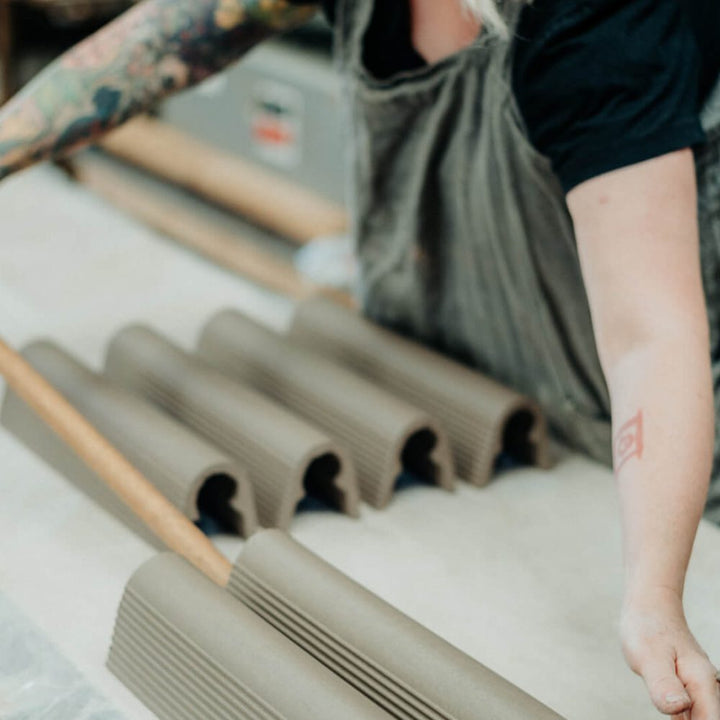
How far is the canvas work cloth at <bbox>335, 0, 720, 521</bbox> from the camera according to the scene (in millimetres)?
1325

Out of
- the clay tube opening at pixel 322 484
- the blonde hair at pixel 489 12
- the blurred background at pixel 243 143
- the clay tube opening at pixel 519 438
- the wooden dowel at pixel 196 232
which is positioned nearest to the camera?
the blonde hair at pixel 489 12

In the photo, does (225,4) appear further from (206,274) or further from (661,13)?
(206,274)

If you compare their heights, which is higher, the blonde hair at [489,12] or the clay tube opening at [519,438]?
the blonde hair at [489,12]

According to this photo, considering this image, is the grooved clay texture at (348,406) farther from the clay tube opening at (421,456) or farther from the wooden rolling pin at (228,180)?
the wooden rolling pin at (228,180)

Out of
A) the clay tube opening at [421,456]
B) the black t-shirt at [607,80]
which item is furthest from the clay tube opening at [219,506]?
the black t-shirt at [607,80]

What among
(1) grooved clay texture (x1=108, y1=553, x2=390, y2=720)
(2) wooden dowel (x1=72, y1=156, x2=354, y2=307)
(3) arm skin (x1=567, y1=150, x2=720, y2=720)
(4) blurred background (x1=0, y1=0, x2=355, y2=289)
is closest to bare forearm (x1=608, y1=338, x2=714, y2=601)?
(3) arm skin (x1=567, y1=150, x2=720, y2=720)

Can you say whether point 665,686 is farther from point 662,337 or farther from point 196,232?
point 196,232

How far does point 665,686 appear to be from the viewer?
818 millimetres

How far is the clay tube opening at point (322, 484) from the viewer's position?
141 centimetres

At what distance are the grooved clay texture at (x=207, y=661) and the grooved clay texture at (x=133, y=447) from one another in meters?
0.17

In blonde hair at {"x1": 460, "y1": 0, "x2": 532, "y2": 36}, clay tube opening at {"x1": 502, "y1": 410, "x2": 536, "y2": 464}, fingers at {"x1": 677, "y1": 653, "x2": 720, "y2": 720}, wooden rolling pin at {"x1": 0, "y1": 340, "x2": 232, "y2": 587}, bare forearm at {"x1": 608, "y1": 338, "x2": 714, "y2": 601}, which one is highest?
blonde hair at {"x1": 460, "y1": 0, "x2": 532, "y2": 36}

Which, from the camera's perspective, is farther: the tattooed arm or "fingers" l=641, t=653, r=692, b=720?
the tattooed arm

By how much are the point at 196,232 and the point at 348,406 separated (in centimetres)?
151

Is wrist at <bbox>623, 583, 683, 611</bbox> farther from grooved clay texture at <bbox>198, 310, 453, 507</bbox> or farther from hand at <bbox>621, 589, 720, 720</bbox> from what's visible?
grooved clay texture at <bbox>198, 310, 453, 507</bbox>
